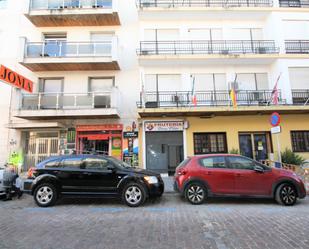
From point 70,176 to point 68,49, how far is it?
8.86 metres

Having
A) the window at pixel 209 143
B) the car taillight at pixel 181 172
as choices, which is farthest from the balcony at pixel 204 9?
the car taillight at pixel 181 172

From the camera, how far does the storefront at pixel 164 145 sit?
12.5m

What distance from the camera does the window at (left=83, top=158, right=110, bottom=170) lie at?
6.80 metres

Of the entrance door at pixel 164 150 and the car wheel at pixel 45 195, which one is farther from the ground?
the entrance door at pixel 164 150

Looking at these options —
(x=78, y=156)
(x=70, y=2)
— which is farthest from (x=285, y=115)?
(x=70, y=2)

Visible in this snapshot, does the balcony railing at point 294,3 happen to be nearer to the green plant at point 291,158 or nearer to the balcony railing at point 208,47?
the balcony railing at point 208,47

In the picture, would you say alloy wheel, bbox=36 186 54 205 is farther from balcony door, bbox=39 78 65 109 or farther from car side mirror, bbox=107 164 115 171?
balcony door, bbox=39 78 65 109

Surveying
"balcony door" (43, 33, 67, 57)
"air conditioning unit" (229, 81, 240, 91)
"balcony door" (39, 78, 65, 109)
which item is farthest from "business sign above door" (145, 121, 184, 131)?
"balcony door" (43, 33, 67, 57)

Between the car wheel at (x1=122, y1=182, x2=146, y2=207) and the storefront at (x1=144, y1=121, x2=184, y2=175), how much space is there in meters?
5.98

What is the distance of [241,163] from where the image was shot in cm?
681

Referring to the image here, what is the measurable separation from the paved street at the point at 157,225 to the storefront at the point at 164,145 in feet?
18.5

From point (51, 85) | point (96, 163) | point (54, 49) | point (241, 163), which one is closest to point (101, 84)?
point (51, 85)

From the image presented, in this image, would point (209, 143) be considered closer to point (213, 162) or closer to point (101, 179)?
point (213, 162)

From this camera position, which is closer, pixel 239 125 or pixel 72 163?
pixel 72 163
